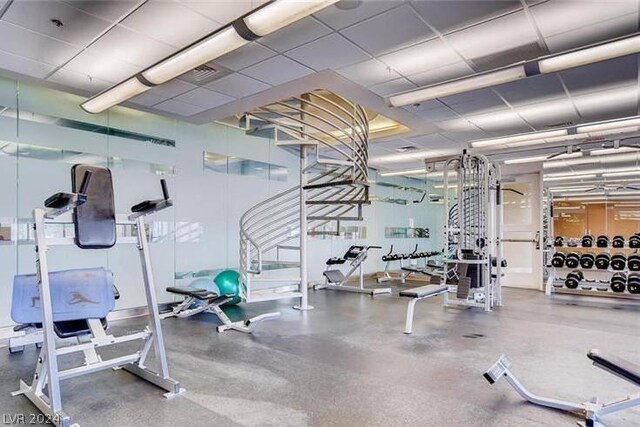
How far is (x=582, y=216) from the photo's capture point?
36.2 ft

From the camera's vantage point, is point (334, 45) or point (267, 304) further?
point (267, 304)

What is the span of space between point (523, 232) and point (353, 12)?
711 cm

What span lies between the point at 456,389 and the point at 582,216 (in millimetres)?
10246

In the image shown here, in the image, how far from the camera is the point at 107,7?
298 centimetres

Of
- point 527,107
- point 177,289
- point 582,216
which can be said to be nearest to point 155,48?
point 177,289

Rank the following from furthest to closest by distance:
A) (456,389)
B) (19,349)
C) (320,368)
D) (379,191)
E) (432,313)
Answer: (379,191) < (432,313) < (19,349) < (320,368) < (456,389)

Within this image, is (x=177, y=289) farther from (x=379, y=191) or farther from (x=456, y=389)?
(x=379, y=191)

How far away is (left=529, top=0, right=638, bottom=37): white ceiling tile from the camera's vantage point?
119 inches

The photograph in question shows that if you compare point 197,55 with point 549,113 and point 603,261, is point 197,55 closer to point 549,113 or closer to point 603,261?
point 549,113

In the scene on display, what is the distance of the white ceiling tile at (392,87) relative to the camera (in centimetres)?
455

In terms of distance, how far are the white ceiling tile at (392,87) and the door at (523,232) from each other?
14.9 ft

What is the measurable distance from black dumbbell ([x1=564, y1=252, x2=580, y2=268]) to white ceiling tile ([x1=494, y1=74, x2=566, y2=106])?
407 centimetres

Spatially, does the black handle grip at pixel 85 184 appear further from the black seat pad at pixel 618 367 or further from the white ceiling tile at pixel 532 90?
the white ceiling tile at pixel 532 90

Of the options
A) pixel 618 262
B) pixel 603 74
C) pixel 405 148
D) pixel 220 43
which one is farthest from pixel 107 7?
pixel 618 262
